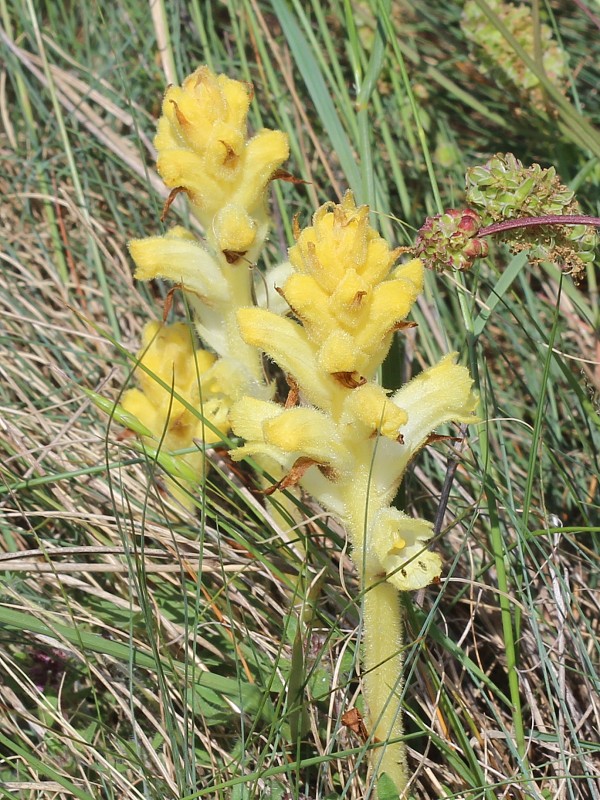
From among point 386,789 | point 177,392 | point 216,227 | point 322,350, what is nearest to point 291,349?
point 322,350

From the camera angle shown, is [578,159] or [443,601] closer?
[443,601]

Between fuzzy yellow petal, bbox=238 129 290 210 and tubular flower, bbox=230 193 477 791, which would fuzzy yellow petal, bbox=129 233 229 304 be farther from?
tubular flower, bbox=230 193 477 791

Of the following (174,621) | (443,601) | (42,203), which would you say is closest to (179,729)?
(174,621)

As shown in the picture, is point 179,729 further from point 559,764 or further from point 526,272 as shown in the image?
point 526,272

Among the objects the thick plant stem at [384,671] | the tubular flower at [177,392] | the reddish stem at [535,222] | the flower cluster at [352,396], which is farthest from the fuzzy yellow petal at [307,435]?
the tubular flower at [177,392]

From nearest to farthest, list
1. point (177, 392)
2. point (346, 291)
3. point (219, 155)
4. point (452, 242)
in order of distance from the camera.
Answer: point (346, 291)
point (452, 242)
point (219, 155)
point (177, 392)

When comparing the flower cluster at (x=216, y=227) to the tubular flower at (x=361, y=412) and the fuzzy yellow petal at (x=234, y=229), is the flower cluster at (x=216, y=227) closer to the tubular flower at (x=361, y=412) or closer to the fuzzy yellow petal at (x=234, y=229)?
the fuzzy yellow petal at (x=234, y=229)

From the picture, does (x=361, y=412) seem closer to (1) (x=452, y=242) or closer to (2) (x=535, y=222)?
(1) (x=452, y=242)

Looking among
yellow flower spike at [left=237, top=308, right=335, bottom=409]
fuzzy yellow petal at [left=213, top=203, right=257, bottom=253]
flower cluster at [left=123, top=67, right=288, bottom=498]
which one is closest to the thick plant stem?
yellow flower spike at [left=237, top=308, right=335, bottom=409]
